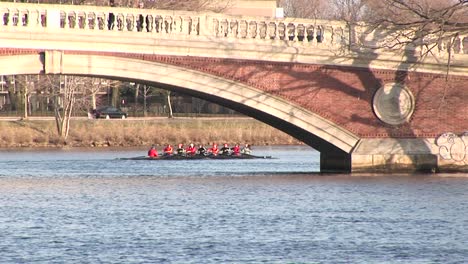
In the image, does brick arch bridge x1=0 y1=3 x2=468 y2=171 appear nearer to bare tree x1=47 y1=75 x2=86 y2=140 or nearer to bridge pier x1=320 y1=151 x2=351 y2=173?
bridge pier x1=320 y1=151 x2=351 y2=173

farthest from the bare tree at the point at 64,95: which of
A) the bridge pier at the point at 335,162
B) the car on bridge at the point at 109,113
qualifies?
the bridge pier at the point at 335,162

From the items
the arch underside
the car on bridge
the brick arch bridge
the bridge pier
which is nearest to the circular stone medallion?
the brick arch bridge

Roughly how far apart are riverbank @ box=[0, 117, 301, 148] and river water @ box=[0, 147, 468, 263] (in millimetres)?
18289

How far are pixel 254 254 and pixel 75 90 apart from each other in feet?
157

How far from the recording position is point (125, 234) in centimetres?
3253

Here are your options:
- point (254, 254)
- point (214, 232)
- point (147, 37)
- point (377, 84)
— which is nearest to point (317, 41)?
point (377, 84)

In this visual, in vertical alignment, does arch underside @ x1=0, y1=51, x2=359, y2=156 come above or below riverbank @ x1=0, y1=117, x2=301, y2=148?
above

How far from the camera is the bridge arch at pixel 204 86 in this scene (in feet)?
142

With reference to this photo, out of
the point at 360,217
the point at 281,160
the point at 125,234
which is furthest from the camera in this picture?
the point at 281,160

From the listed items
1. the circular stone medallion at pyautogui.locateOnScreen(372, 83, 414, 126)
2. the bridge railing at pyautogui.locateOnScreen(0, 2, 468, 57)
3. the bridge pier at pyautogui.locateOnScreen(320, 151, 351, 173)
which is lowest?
the bridge pier at pyautogui.locateOnScreen(320, 151, 351, 173)

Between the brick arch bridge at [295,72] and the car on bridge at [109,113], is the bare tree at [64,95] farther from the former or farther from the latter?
the brick arch bridge at [295,72]

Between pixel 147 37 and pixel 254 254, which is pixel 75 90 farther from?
pixel 254 254

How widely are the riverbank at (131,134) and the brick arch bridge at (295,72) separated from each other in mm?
23788

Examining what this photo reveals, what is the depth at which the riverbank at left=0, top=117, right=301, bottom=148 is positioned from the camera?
71.1 metres
